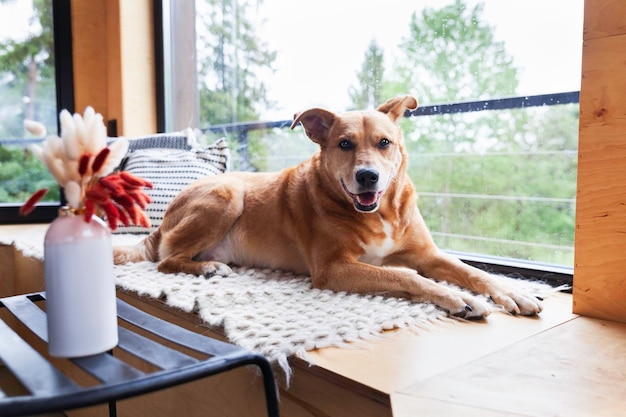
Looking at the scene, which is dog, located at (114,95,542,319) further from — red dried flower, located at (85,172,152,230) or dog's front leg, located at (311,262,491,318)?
red dried flower, located at (85,172,152,230)

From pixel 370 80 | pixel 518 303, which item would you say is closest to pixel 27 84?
pixel 370 80

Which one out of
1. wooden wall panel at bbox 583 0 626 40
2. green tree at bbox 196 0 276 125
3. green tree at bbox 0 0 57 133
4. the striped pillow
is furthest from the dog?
green tree at bbox 0 0 57 133

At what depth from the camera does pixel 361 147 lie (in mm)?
1584

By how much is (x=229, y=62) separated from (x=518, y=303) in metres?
2.38

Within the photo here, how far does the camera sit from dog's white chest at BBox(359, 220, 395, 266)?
1.61 metres

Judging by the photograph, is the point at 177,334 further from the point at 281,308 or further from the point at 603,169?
the point at 603,169

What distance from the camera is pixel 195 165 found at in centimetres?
260

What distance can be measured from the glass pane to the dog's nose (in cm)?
253

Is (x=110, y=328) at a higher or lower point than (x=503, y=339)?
higher

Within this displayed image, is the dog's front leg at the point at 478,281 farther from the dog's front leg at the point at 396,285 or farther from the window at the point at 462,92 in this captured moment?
the window at the point at 462,92

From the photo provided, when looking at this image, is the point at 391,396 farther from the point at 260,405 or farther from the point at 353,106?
the point at 353,106

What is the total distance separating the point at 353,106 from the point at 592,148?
1.33 m

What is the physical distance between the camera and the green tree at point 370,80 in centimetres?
232

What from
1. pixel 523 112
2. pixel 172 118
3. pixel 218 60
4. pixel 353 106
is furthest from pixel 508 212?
pixel 172 118
